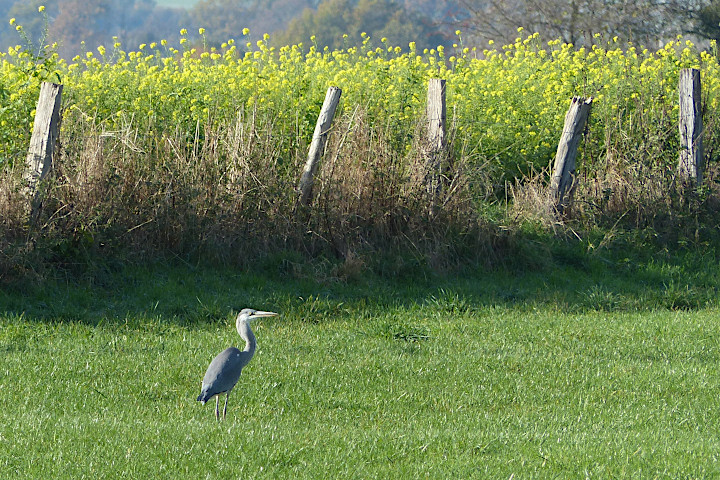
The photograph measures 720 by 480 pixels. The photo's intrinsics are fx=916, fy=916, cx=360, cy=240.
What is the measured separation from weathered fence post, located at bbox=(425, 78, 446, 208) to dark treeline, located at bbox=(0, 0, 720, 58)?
4937 millimetres

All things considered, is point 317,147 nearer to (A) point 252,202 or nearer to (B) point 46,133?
(A) point 252,202

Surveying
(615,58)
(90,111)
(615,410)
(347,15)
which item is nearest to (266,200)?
(90,111)

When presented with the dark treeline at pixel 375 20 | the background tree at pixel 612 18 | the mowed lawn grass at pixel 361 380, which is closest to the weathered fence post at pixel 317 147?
the mowed lawn grass at pixel 361 380

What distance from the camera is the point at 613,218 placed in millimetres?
12234

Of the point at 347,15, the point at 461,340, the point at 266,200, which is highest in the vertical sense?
the point at 347,15

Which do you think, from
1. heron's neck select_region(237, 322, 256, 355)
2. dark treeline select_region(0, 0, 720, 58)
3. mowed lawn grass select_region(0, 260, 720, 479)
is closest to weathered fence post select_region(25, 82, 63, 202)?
mowed lawn grass select_region(0, 260, 720, 479)

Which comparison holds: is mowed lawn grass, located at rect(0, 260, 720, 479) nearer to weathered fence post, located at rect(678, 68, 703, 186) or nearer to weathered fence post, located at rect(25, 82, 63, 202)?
weathered fence post, located at rect(25, 82, 63, 202)

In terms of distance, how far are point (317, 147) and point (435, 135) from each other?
60.8 inches

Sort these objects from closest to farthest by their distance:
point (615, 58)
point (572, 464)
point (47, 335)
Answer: point (572, 464), point (47, 335), point (615, 58)

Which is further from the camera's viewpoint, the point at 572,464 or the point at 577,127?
the point at 577,127

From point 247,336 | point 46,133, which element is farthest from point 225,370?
point 46,133

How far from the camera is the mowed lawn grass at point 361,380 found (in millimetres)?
5117

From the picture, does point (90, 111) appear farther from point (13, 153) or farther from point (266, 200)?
point (266, 200)

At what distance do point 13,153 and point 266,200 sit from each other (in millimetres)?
2792
